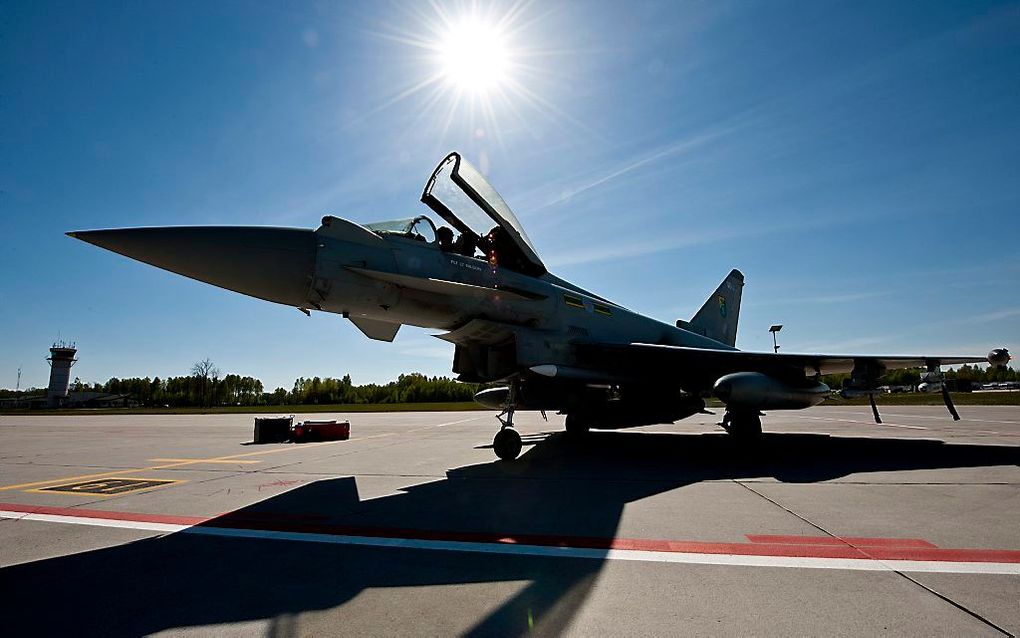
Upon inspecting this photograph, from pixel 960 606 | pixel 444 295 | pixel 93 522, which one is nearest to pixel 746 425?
pixel 444 295

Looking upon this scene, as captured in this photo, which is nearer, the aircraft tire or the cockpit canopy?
the cockpit canopy

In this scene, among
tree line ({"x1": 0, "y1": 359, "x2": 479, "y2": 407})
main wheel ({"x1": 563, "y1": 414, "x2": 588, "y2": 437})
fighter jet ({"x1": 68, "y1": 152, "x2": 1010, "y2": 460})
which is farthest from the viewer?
tree line ({"x1": 0, "y1": 359, "x2": 479, "y2": 407})

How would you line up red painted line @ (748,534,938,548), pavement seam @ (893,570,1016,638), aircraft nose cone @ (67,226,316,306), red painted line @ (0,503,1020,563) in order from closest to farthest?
pavement seam @ (893,570,1016,638), red painted line @ (0,503,1020,563), red painted line @ (748,534,938,548), aircraft nose cone @ (67,226,316,306)

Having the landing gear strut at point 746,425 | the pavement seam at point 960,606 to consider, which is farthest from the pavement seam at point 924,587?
the landing gear strut at point 746,425

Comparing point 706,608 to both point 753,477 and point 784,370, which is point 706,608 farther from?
point 784,370

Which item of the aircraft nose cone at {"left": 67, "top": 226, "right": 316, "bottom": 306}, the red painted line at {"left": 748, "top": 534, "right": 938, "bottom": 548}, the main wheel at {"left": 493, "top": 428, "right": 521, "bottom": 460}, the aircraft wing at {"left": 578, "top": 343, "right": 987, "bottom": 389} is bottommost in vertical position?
the red painted line at {"left": 748, "top": 534, "right": 938, "bottom": 548}

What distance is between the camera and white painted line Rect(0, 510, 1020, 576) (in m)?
2.71

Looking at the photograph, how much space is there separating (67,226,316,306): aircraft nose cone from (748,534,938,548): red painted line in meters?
5.26

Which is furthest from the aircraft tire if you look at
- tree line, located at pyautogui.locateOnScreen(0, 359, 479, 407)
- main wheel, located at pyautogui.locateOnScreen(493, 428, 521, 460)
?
tree line, located at pyautogui.locateOnScreen(0, 359, 479, 407)

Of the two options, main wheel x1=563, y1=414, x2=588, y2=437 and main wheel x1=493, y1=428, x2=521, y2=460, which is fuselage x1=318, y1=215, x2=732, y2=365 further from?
main wheel x1=563, y1=414, x2=588, y2=437

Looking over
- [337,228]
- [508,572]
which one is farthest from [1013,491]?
[337,228]

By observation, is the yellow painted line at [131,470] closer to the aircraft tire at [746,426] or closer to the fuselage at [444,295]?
the fuselage at [444,295]

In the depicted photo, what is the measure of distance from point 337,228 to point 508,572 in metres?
4.75

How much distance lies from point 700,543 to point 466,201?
5.93m
